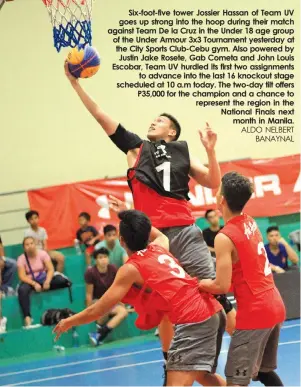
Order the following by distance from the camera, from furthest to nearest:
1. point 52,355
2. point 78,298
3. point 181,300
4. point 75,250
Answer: point 75,250 → point 78,298 → point 52,355 → point 181,300

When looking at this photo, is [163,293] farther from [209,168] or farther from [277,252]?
[277,252]

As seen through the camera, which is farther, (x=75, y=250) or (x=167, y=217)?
(x=75, y=250)

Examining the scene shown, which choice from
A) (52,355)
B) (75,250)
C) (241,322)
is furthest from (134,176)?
(75,250)

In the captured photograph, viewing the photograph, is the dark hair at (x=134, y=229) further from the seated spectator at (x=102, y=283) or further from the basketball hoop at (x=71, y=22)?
the seated spectator at (x=102, y=283)

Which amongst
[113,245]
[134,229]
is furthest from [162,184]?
[113,245]

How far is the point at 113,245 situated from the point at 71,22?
17.1ft

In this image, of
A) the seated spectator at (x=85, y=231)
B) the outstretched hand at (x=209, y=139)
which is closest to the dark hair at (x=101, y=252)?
the seated spectator at (x=85, y=231)

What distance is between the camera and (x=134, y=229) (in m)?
4.69

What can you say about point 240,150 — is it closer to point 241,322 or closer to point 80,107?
point 80,107

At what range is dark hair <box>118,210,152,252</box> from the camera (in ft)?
15.4

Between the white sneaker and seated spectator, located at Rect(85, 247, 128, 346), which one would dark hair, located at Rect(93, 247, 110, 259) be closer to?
seated spectator, located at Rect(85, 247, 128, 346)

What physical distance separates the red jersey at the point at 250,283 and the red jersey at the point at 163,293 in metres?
0.26

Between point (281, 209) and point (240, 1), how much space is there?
351 centimetres

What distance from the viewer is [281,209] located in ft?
41.9
